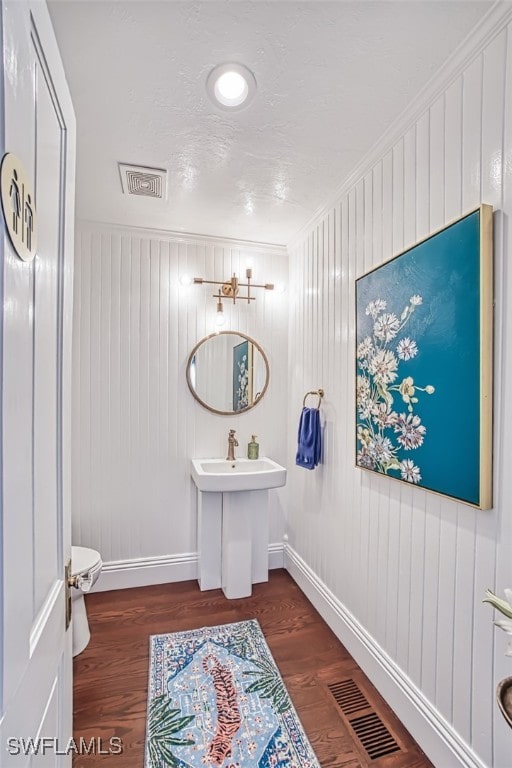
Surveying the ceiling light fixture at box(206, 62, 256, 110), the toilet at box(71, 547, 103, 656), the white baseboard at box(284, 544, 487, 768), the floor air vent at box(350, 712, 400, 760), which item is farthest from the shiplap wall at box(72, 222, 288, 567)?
the floor air vent at box(350, 712, 400, 760)

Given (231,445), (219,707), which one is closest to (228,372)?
(231,445)

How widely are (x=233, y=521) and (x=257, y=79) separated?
2.34m

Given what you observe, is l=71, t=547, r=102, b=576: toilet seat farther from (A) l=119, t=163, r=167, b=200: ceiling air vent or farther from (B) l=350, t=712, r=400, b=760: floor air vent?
(A) l=119, t=163, r=167, b=200: ceiling air vent

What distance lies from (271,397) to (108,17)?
2274mm

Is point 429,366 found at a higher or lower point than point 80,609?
higher

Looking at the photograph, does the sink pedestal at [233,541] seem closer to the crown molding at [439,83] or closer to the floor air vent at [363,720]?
the floor air vent at [363,720]

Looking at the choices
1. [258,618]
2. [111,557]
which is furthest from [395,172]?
[111,557]

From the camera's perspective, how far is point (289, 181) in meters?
2.09

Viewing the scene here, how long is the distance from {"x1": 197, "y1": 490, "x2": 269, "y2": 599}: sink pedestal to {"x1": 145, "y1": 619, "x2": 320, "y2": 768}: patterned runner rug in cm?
42

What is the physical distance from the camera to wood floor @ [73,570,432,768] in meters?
1.48

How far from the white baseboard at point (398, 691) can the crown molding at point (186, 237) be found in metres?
2.36

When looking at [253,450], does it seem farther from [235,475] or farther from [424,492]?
[424,492]

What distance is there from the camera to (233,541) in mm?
2557

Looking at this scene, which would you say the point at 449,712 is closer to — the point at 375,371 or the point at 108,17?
the point at 375,371
